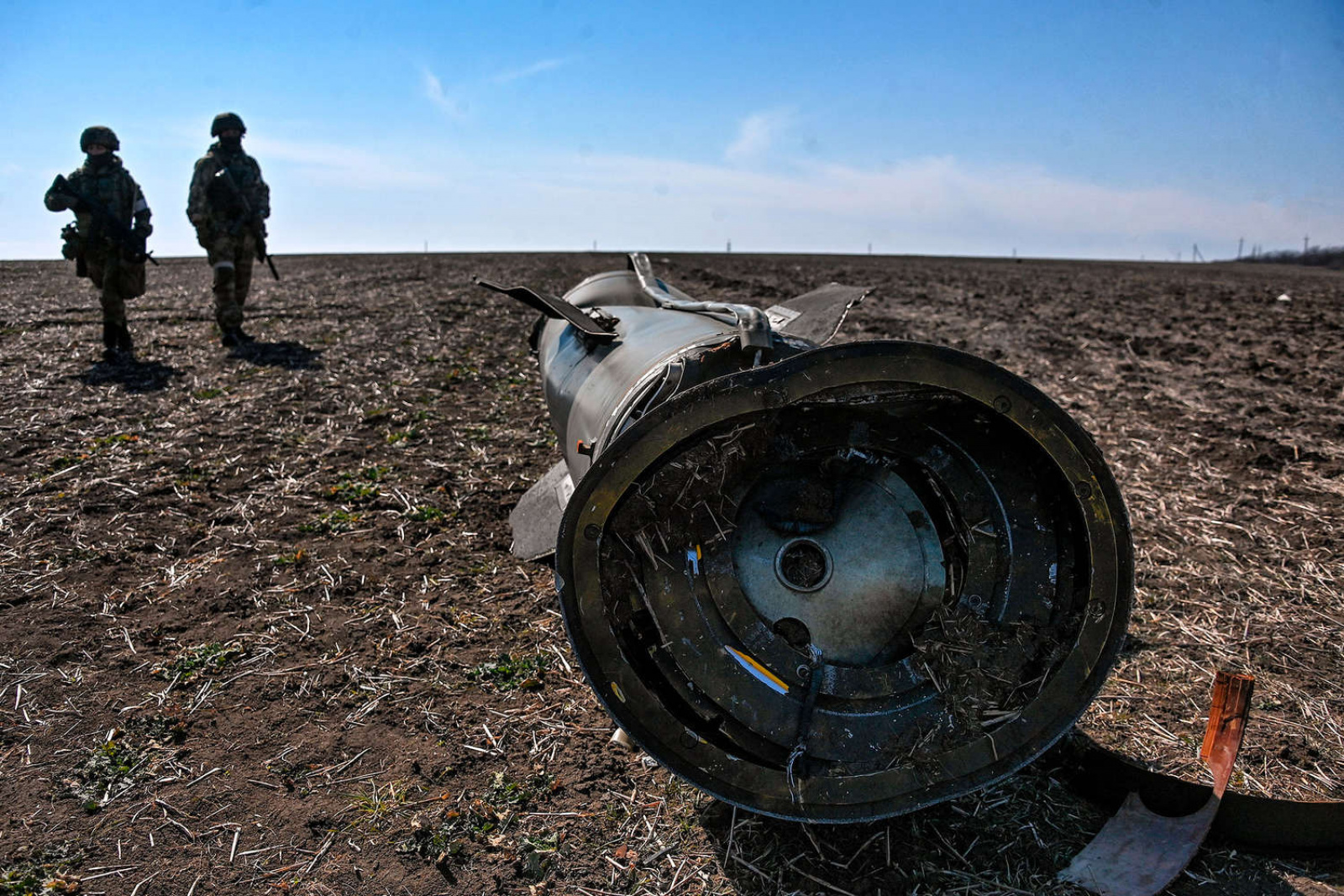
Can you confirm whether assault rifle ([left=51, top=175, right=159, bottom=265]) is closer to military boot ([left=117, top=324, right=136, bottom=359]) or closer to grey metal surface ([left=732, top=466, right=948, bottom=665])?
military boot ([left=117, top=324, right=136, bottom=359])

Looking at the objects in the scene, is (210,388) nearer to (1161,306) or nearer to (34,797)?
(34,797)

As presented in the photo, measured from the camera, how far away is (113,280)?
9.25 meters

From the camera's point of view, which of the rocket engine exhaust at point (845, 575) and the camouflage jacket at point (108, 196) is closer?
the rocket engine exhaust at point (845, 575)

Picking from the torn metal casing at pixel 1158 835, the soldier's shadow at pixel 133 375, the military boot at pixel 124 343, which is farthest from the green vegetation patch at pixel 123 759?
the military boot at pixel 124 343

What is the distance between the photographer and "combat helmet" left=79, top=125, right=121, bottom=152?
30.0 ft

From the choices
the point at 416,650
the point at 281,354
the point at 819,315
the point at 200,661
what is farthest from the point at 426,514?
the point at 281,354

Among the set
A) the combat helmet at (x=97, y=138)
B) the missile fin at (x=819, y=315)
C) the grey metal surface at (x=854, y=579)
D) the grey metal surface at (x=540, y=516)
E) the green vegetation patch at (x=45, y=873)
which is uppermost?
the combat helmet at (x=97, y=138)

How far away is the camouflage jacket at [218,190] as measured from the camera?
10.2 meters

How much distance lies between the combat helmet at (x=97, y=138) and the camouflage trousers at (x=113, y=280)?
115 cm

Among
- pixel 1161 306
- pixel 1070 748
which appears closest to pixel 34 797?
pixel 1070 748

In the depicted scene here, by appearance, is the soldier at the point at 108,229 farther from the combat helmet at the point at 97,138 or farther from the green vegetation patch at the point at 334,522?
the green vegetation patch at the point at 334,522

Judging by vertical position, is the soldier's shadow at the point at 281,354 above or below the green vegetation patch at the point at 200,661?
above

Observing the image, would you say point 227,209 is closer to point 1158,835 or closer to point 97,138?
point 97,138

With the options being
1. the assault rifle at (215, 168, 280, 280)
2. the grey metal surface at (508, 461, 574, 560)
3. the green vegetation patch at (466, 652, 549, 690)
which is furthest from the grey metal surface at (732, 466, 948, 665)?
the assault rifle at (215, 168, 280, 280)
